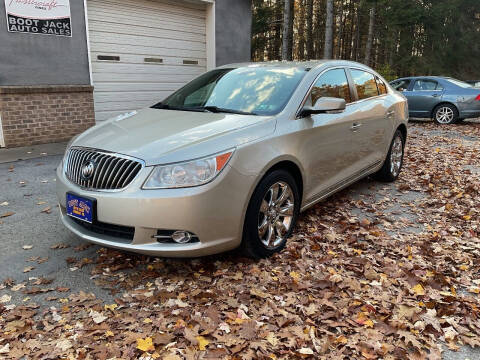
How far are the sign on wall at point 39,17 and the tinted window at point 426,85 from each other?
10203 millimetres

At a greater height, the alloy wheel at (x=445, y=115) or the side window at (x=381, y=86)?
the side window at (x=381, y=86)

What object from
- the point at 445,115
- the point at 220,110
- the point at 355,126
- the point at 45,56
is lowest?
the point at 445,115

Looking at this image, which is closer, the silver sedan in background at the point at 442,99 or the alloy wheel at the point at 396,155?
the alloy wheel at the point at 396,155

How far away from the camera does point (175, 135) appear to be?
3127 mm

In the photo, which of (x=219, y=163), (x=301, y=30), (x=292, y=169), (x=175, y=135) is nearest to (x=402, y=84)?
(x=292, y=169)

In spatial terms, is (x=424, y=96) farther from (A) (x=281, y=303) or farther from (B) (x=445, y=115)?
(A) (x=281, y=303)

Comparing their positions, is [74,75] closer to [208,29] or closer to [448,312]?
[208,29]

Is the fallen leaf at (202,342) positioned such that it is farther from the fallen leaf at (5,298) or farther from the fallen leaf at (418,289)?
the fallen leaf at (418,289)

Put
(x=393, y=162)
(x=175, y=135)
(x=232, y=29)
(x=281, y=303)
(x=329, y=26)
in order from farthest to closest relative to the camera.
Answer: (x=329, y=26) → (x=232, y=29) → (x=393, y=162) → (x=175, y=135) → (x=281, y=303)

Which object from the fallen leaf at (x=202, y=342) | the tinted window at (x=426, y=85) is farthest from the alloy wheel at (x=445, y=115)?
the fallen leaf at (x=202, y=342)

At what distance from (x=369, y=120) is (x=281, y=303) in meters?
2.78

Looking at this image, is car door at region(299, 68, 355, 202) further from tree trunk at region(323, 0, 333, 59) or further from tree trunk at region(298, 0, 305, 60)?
tree trunk at region(298, 0, 305, 60)

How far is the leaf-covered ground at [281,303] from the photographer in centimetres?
243

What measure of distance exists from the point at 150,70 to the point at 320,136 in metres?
6.70
